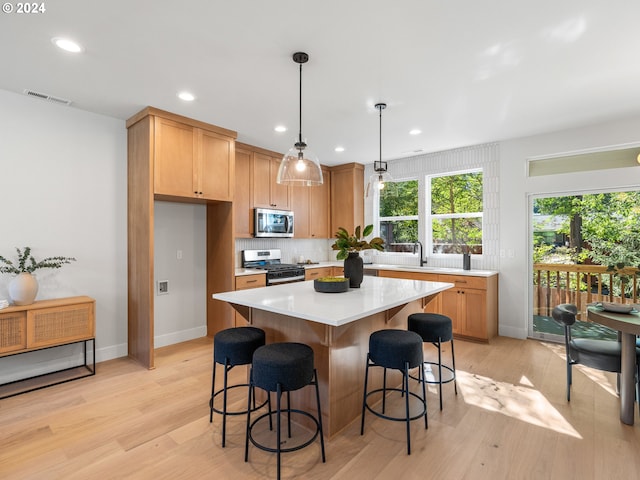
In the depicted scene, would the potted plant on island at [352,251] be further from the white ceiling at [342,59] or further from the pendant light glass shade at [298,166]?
the white ceiling at [342,59]

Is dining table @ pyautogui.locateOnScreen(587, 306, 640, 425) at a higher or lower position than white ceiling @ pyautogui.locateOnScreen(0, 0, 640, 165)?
lower

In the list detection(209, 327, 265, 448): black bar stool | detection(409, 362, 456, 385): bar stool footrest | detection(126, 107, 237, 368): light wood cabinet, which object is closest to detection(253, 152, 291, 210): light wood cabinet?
detection(126, 107, 237, 368): light wood cabinet

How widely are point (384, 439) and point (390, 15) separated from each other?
8.75ft

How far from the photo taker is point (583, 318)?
13.4ft

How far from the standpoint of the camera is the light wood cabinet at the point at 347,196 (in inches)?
228

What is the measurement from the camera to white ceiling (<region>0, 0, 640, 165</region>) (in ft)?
6.49

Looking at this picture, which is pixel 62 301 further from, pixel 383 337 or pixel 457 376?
pixel 457 376

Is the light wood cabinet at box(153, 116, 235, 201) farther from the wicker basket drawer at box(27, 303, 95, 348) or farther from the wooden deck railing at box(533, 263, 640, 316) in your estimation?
the wooden deck railing at box(533, 263, 640, 316)

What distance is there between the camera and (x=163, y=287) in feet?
13.5

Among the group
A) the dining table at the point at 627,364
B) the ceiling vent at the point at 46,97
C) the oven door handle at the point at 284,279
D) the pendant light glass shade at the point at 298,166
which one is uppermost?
the ceiling vent at the point at 46,97

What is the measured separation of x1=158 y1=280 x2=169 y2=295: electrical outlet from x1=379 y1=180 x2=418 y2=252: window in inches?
138

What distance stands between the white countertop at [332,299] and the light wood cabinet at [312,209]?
2504 mm

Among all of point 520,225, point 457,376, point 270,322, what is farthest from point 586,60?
point 270,322

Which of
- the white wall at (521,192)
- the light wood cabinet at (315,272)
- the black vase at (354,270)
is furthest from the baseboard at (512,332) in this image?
the black vase at (354,270)
